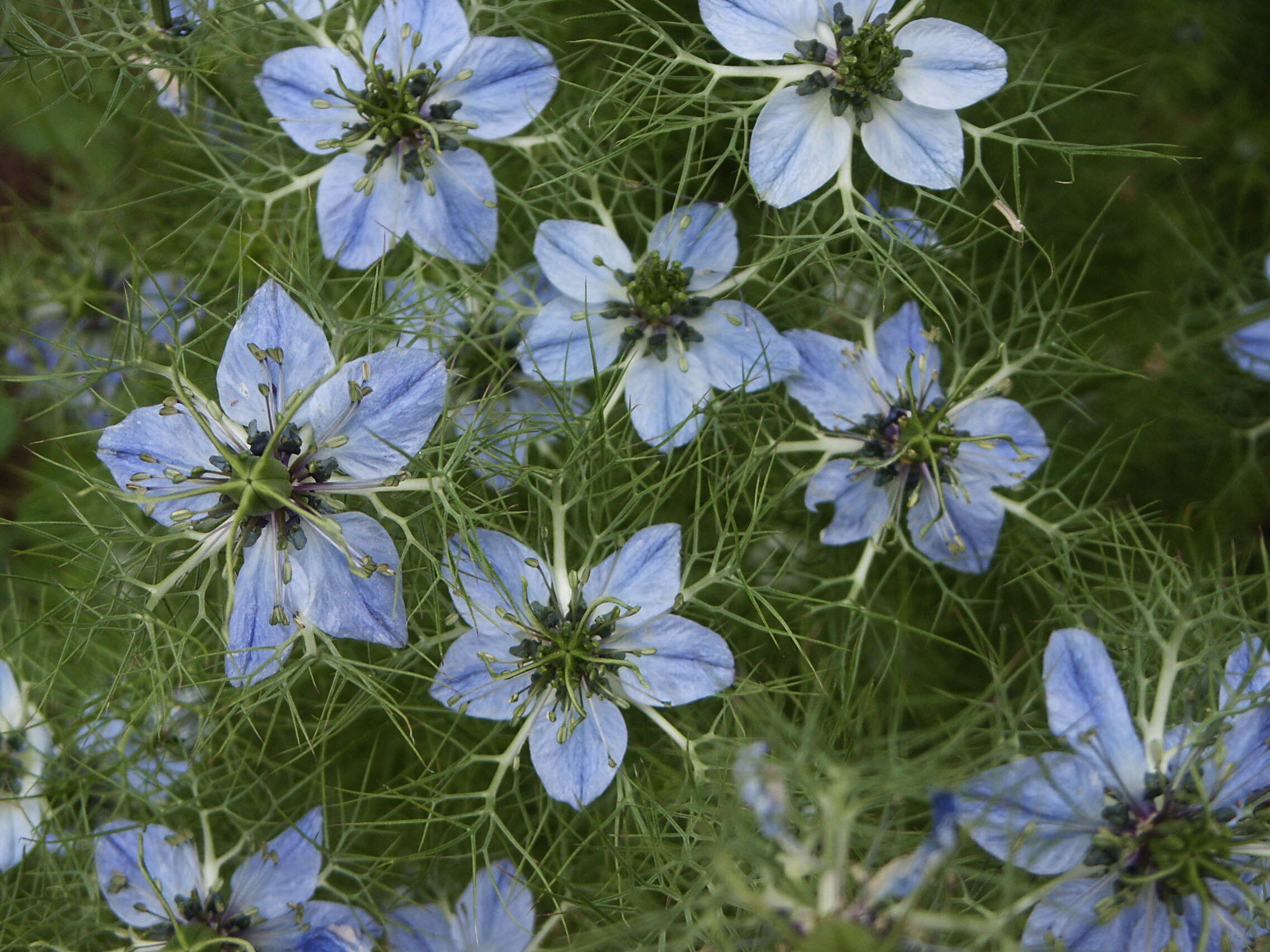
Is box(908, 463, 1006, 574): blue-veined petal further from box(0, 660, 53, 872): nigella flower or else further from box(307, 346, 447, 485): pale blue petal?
box(0, 660, 53, 872): nigella flower

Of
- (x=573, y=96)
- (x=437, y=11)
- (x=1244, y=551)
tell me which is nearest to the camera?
(x=437, y=11)

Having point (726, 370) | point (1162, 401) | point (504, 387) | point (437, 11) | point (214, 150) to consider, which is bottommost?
point (1162, 401)

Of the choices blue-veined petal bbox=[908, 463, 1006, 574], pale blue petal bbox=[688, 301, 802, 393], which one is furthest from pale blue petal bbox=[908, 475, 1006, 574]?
pale blue petal bbox=[688, 301, 802, 393]

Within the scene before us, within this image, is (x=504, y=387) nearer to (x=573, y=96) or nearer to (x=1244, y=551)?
(x=573, y=96)

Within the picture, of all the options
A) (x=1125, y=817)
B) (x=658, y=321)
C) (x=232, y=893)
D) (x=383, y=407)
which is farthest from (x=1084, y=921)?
(x=232, y=893)

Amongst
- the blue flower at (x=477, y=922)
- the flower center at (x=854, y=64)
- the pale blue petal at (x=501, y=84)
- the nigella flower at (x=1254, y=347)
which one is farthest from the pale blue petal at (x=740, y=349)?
the nigella flower at (x=1254, y=347)

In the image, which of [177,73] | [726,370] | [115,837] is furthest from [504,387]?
[115,837]

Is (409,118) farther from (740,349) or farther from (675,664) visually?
(675,664)
